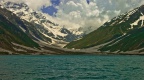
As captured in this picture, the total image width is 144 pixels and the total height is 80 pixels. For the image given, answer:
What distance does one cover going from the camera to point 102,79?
2889 inches

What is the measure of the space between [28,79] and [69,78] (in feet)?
34.1

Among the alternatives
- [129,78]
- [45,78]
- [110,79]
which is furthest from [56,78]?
[129,78]

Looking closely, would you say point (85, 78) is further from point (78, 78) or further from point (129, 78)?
point (129, 78)

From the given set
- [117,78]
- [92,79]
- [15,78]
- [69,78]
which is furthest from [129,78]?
[15,78]

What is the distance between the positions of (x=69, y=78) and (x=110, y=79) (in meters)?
10.0

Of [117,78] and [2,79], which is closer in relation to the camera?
[2,79]

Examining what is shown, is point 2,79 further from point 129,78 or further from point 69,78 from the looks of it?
point 129,78

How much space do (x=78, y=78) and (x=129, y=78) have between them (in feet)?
40.6

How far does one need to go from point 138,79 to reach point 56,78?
64.3 ft

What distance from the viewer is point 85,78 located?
7525 cm

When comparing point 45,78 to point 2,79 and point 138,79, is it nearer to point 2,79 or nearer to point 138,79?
point 2,79

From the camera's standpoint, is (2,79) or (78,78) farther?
(78,78)

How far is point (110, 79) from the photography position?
72.8 meters

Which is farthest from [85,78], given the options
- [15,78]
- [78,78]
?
[15,78]
